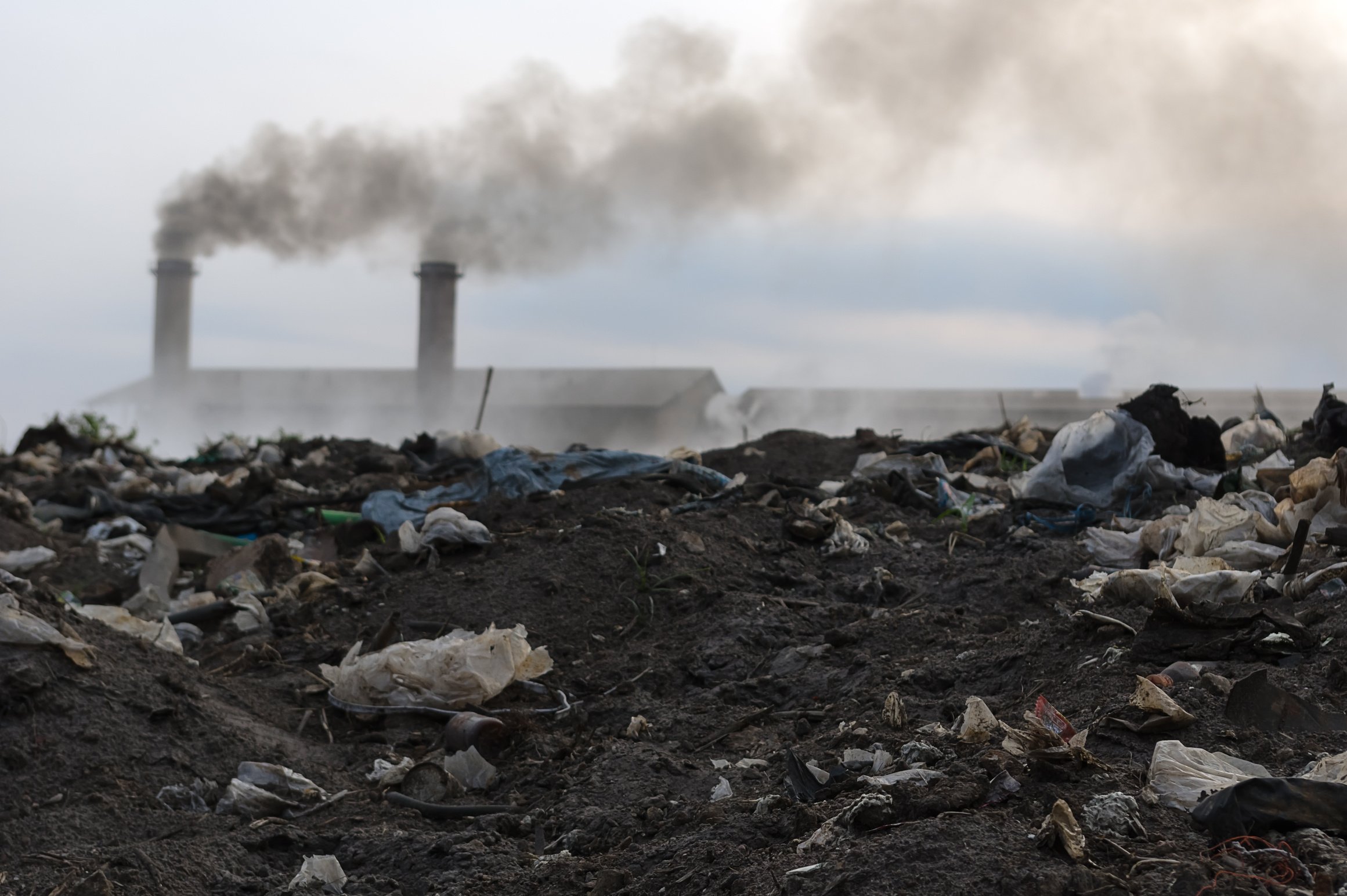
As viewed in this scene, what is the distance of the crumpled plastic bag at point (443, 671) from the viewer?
12.0 ft

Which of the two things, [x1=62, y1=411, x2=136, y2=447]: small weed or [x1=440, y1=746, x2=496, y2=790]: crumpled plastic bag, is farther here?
[x1=62, y1=411, x2=136, y2=447]: small weed

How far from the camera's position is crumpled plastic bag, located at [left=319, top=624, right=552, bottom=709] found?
3664 millimetres

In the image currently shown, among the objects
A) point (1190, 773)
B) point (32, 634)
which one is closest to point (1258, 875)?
point (1190, 773)

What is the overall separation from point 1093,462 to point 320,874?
186 inches

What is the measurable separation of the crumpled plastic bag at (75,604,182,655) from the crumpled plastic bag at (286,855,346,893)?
2.08 m

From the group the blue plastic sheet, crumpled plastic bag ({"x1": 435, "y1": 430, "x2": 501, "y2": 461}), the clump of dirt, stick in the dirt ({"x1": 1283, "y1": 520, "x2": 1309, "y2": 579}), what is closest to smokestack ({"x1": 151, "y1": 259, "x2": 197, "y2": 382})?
crumpled plastic bag ({"x1": 435, "y1": 430, "x2": 501, "y2": 461})

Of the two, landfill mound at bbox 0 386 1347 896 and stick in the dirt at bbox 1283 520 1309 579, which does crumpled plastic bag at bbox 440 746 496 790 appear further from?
stick in the dirt at bbox 1283 520 1309 579

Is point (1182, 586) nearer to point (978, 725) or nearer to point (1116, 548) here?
point (978, 725)

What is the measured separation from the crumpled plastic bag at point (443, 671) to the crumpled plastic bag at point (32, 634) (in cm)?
83

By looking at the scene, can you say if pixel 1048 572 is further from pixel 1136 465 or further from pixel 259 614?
pixel 259 614

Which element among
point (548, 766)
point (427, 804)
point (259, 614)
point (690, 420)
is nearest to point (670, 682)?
point (548, 766)

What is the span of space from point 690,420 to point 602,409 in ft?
5.41

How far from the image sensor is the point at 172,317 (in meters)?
23.9

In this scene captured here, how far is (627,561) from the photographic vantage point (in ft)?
15.9
